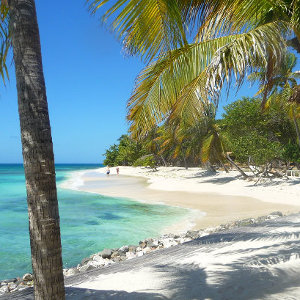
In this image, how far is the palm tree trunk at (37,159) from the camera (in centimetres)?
176

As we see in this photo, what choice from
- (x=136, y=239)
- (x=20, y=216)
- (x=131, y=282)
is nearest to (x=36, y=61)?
(x=131, y=282)

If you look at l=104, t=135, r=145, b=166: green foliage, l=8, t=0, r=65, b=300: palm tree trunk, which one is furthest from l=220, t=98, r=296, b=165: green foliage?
l=104, t=135, r=145, b=166: green foliage

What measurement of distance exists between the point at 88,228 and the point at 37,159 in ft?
29.0

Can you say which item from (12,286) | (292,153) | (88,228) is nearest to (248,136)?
(292,153)

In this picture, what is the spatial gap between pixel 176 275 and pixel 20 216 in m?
11.3

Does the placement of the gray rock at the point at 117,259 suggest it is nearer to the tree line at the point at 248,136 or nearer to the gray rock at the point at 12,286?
the gray rock at the point at 12,286

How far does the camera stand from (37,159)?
1.75m

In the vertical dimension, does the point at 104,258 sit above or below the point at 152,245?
below

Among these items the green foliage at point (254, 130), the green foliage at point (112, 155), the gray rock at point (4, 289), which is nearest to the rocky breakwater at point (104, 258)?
the gray rock at point (4, 289)

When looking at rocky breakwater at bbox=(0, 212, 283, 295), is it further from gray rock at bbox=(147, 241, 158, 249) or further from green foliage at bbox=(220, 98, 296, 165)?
green foliage at bbox=(220, 98, 296, 165)

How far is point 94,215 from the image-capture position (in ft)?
40.8

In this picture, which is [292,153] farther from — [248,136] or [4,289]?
[4,289]

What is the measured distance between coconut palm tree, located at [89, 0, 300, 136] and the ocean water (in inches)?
172

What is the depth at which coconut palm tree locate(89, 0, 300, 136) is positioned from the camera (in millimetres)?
3393
